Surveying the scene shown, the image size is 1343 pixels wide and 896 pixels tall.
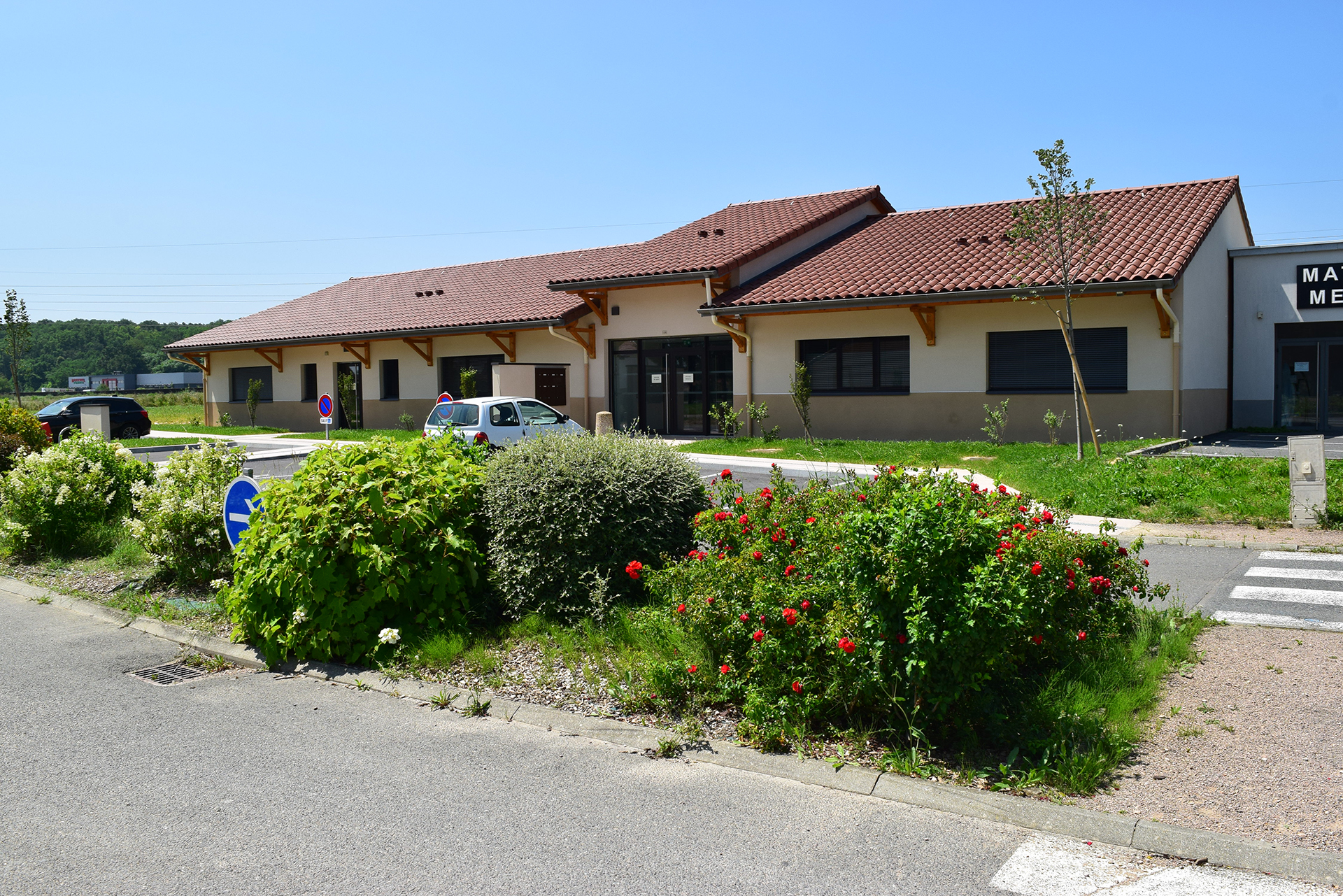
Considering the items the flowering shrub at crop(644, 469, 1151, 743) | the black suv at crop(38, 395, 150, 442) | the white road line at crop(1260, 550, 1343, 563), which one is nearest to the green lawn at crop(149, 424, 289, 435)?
the black suv at crop(38, 395, 150, 442)

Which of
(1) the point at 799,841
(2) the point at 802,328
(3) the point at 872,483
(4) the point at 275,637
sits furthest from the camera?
(2) the point at 802,328

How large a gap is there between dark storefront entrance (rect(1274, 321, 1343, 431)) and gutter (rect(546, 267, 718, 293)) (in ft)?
44.8

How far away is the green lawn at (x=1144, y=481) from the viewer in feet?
39.5

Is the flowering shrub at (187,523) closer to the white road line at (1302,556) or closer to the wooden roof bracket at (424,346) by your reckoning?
the white road line at (1302,556)

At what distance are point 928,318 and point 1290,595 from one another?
545 inches

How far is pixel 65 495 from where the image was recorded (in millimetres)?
10672

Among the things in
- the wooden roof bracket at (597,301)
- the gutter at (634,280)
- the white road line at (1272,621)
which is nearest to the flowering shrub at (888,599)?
the white road line at (1272,621)

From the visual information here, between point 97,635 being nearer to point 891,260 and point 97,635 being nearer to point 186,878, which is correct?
point 186,878

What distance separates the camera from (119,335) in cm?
10331

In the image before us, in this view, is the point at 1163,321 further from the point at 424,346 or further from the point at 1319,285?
the point at 424,346

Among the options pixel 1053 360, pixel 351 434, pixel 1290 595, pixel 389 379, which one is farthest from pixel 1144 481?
pixel 389 379

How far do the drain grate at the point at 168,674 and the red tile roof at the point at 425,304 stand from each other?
19.9 meters

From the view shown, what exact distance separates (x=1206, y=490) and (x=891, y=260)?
12091 mm

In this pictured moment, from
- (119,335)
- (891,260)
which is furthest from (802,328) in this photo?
(119,335)
